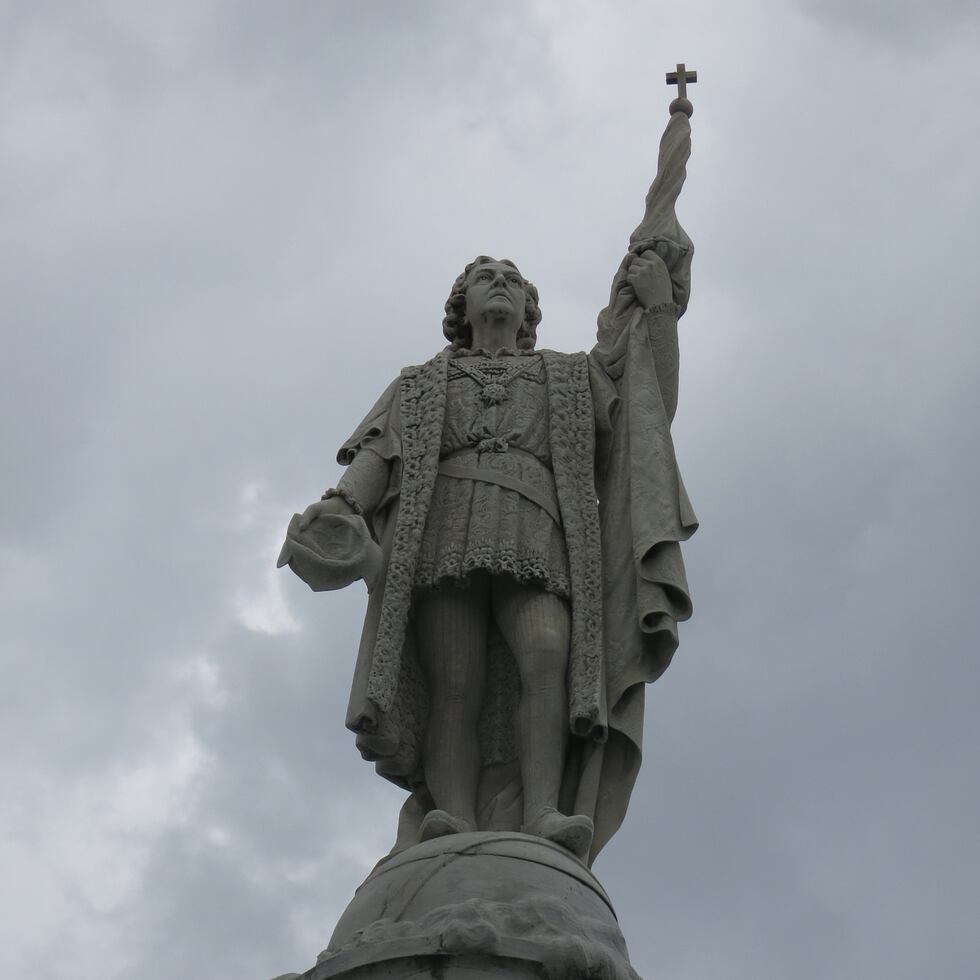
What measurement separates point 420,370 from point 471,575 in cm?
153

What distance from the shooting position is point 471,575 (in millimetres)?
10609

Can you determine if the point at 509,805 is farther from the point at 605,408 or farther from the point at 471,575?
the point at 605,408

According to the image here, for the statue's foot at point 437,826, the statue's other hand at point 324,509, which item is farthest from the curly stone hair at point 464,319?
the statue's foot at point 437,826

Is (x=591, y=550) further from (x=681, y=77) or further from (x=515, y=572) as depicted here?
(x=681, y=77)

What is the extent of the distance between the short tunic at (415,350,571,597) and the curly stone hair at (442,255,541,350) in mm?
519

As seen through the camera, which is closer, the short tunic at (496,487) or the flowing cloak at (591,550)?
the flowing cloak at (591,550)

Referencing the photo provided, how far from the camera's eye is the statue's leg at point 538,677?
1009 centimetres

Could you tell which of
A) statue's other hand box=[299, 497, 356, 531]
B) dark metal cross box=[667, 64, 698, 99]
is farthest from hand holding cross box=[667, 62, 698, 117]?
statue's other hand box=[299, 497, 356, 531]

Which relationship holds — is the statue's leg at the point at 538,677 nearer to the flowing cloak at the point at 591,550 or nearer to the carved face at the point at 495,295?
the flowing cloak at the point at 591,550

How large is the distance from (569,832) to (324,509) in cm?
221

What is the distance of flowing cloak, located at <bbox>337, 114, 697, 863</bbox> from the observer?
1032 cm

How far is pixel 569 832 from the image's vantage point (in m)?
9.49

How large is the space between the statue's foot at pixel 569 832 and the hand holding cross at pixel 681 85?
506 cm

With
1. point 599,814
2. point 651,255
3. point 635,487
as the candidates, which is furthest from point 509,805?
point 651,255
